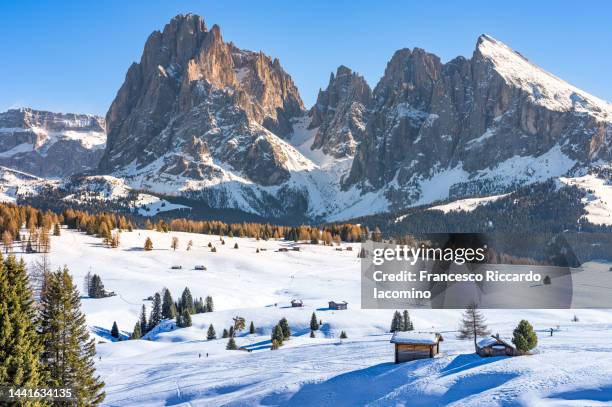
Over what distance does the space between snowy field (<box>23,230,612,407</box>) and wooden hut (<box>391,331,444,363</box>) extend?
113 centimetres

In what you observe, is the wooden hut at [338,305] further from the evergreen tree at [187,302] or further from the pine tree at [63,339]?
the pine tree at [63,339]

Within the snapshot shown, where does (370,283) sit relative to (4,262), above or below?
below

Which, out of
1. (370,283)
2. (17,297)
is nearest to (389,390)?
(17,297)

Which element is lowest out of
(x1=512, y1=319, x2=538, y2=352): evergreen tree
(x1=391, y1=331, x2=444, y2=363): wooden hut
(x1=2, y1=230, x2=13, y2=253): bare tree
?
(x1=391, y1=331, x2=444, y2=363): wooden hut

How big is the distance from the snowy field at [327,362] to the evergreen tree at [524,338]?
39.4 inches

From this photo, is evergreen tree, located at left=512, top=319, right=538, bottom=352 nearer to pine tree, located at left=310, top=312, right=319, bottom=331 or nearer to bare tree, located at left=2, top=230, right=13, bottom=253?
pine tree, located at left=310, top=312, right=319, bottom=331

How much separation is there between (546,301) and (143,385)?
263 feet

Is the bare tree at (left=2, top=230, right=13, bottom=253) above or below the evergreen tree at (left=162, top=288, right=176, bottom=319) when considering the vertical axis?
above

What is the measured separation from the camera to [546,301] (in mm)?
107188

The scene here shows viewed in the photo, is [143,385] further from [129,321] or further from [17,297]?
[129,321]

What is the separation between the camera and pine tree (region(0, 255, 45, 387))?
95.2 feet

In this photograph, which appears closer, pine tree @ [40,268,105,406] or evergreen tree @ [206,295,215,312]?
pine tree @ [40,268,105,406]

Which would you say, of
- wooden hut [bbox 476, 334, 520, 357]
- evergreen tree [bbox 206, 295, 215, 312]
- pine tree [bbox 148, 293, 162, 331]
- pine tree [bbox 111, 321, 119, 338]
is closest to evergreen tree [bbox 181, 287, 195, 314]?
evergreen tree [bbox 206, 295, 215, 312]

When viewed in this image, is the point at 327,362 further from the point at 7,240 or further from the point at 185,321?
the point at 7,240
